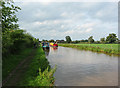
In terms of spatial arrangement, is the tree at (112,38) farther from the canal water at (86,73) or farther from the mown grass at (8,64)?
the mown grass at (8,64)

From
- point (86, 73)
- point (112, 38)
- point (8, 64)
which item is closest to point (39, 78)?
point (86, 73)

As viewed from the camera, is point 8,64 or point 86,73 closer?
point 86,73

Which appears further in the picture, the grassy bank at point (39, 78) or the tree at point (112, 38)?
the tree at point (112, 38)

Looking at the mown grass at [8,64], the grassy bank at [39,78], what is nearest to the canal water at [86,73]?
the grassy bank at [39,78]

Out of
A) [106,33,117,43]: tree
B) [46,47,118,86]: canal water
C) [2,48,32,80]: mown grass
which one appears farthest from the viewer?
[106,33,117,43]: tree

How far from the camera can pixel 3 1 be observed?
287 inches

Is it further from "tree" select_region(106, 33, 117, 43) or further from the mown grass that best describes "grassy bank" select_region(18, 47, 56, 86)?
"tree" select_region(106, 33, 117, 43)

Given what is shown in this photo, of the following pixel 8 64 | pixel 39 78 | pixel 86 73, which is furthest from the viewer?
pixel 8 64

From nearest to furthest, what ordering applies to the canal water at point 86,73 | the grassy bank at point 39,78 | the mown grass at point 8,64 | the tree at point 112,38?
the grassy bank at point 39,78 < the canal water at point 86,73 < the mown grass at point 8,64 < the tree at point 112,38

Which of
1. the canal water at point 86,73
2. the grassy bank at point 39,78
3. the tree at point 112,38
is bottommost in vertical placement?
the canal water at point 86,73

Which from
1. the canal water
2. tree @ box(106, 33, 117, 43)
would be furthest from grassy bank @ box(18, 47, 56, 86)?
tree @ box(106, 33, 117, 43)

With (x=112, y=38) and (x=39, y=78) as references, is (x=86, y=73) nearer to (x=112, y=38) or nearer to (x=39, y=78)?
(x=39, y=78)

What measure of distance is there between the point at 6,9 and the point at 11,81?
4888 mm

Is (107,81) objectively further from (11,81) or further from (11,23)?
(11,23)
